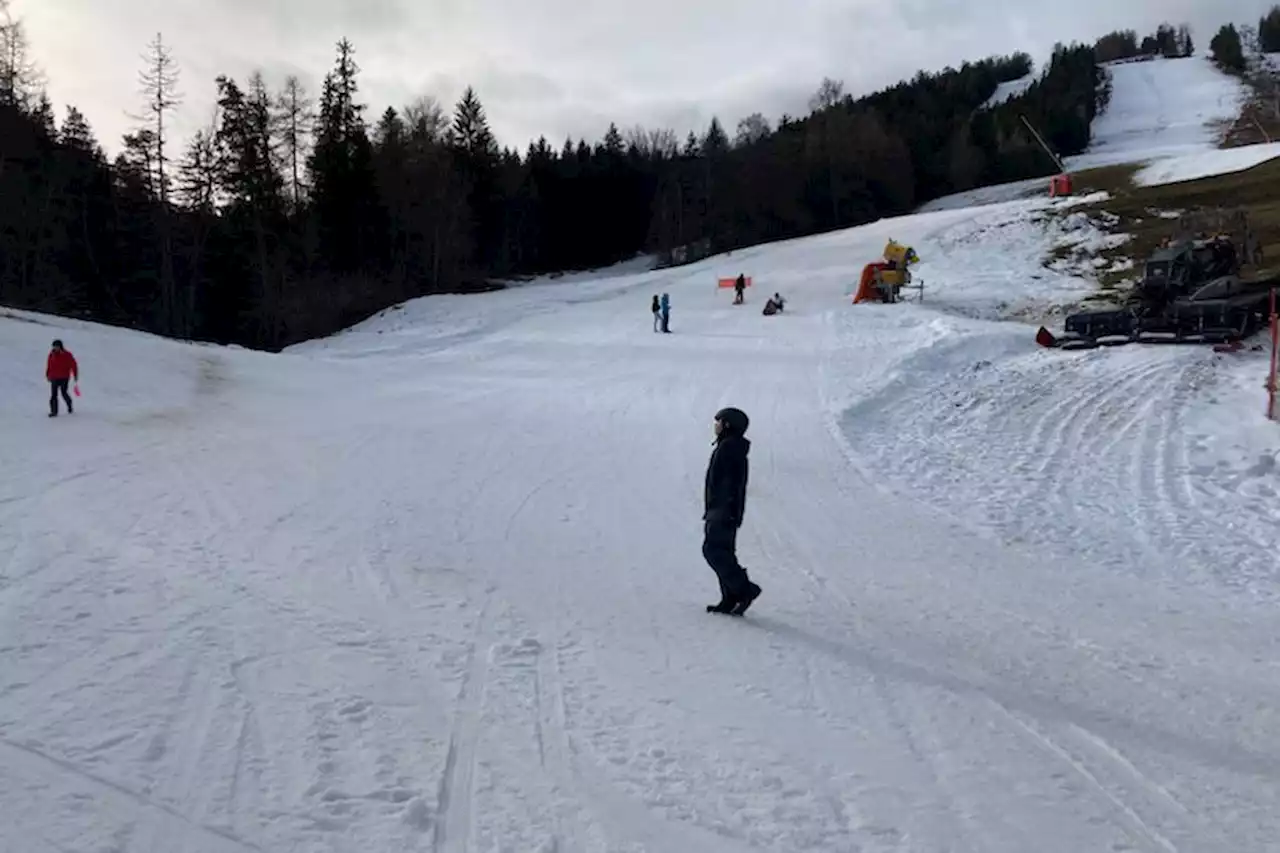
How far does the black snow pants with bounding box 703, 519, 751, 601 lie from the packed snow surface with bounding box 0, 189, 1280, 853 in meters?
0.35

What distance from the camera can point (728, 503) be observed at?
7957mm

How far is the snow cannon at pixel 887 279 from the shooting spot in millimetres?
34719

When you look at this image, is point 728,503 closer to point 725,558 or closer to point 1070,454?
point 725,558

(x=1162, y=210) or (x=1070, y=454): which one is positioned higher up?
A: (x=1162, y=210)

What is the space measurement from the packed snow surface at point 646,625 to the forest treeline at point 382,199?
29.6m

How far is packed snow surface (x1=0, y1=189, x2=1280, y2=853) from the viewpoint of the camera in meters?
4.95

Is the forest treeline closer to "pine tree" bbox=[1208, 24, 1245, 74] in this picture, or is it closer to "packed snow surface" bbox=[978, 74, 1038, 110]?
"packed snow surface" bbox=[978, 74, 1038, 110]

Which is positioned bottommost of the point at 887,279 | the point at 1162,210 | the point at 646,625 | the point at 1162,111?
the point at 646,625

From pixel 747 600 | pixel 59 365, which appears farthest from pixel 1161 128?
pixel 747 600

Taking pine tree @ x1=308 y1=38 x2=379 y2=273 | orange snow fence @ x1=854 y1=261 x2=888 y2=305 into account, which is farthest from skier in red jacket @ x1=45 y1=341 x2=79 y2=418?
pine tree @ x1=308 y1=38 x2=379 y2=273

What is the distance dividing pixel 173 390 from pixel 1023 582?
65.1 feet

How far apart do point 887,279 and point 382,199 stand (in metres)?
36.5

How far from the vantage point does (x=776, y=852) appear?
15.1ft

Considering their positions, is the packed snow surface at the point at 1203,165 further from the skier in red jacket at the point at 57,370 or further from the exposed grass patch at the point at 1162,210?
the skier in red jacket at the point at 57,370
